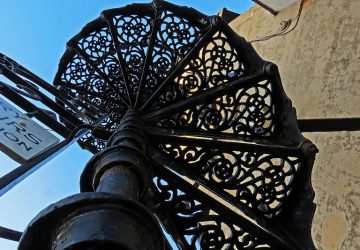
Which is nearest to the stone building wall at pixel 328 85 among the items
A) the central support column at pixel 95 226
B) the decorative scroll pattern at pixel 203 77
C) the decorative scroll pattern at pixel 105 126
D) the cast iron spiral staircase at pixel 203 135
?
the cast iron spiral staircase at pixel 203 135

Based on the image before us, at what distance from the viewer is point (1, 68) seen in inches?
149

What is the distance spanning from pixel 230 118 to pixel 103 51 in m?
1.60

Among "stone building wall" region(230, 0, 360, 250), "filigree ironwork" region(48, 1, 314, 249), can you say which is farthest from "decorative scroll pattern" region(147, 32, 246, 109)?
"stone building wall" region(230, 0, 360, 250)

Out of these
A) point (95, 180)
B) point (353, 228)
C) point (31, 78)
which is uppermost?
point (31, 78)

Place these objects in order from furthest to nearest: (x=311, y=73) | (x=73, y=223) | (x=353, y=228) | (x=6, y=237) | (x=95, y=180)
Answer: (x=311, y=73)
(x=353, y=228)
(x=6, y=237)
(x=95, y=180)
(x=73, y=223)

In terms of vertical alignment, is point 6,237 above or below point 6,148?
below

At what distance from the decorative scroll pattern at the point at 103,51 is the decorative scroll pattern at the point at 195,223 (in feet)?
5.68

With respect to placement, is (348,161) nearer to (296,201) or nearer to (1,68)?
(296,201)

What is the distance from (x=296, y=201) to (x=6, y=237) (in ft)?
5.78

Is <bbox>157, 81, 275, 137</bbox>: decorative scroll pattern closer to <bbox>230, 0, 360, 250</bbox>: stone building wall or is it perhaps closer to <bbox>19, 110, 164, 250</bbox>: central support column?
<bbox>230, 0, 360, 250</bbox>: stone building wall

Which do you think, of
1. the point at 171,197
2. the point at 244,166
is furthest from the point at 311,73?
the point at 171,197

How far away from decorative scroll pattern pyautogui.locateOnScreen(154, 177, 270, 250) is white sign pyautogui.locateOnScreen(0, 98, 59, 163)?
74 centimetres

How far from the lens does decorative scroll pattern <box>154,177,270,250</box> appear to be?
3316 mm

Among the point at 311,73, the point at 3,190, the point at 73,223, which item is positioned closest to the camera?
the point at 73,223
